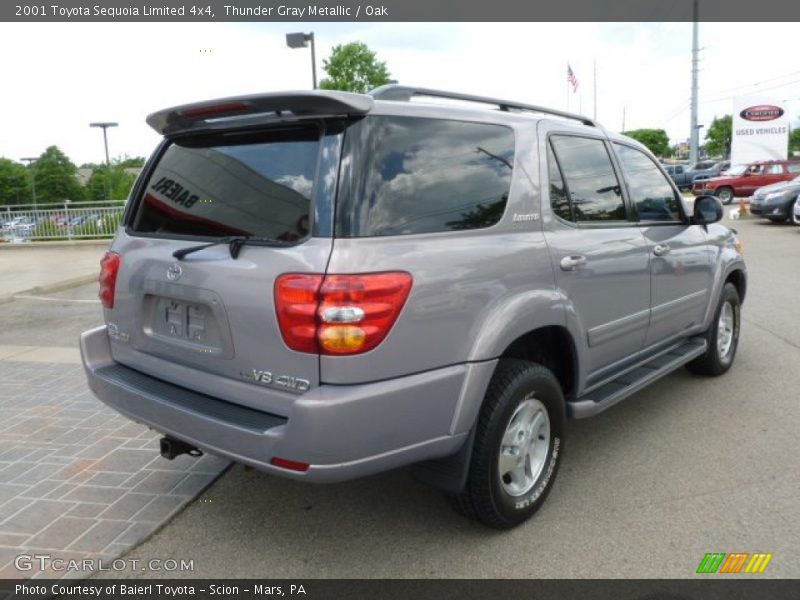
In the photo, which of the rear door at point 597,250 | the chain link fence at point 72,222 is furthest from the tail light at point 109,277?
the chain link fence at point 72,222

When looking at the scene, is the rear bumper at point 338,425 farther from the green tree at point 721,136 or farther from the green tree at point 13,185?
the green tree at point 721,136

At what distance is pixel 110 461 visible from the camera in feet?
12.6

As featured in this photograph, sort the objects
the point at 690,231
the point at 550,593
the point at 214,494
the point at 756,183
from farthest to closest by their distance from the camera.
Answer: the point at 756,183 → the point at 690,231 → the point at 214,494 → the point at 550,593

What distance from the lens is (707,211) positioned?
4.66 m

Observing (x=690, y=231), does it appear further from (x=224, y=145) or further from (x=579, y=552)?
(x=224, y=145)

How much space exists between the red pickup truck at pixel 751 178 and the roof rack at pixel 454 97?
2511 centimetres

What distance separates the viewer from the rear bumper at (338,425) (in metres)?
2.37

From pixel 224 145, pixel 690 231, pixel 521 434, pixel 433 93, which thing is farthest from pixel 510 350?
pixel 690 231

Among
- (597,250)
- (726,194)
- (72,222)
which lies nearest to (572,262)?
(597,250)

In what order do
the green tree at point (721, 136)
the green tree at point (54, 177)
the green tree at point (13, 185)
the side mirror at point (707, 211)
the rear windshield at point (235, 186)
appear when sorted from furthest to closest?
the green tree at point (721, 136) → the green tree at point (54, 177) → the green tree at point (13, 185) → the side mirror at point (707, 211) → the rear windshield at point (235, 186)

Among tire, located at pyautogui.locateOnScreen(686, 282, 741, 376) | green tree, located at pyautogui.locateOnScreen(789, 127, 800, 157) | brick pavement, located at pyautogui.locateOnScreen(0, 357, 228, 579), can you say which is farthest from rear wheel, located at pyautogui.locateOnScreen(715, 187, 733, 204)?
green tree, located at pyautogui.locateOnScreen(789, 127, 800, 157)

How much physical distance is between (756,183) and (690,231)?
A: 25166 millimetres

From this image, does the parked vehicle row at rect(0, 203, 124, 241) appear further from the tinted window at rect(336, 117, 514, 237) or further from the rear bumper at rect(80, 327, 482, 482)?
the tinted window at rect(336, 117, 514, 237)

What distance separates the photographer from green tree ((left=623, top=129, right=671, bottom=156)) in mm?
98950
